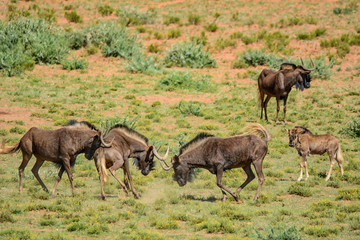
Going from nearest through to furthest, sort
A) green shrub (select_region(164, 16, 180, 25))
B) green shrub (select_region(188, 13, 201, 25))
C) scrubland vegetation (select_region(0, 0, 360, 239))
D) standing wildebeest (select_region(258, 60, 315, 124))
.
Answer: scrubland vegetation (select_region(0, 0, 360, 239)) < standing wildebeest (select_region(258, 60, 315, 124)) < green shrub (select_region(188, 13, 201, 25)) < green shrub (select_region(164, 16, 180, 25))

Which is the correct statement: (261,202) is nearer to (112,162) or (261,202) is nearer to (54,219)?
(112,162)

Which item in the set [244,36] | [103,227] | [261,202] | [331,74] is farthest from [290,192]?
[244,36]

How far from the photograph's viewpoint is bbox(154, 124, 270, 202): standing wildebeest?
38.9 ft

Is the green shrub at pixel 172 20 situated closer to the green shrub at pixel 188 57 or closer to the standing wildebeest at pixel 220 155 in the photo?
the green shrub at pixel 188 57

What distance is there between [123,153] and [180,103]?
10368mm

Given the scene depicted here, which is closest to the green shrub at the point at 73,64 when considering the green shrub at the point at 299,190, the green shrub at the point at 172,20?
the green shrub at the point at 172,20

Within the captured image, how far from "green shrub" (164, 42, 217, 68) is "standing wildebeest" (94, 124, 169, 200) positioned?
18.3 metres

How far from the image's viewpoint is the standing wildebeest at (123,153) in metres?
12.0

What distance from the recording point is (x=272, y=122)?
832 inches

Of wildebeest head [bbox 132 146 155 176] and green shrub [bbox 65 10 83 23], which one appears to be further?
green shrub [bbox 65 10 83 23]

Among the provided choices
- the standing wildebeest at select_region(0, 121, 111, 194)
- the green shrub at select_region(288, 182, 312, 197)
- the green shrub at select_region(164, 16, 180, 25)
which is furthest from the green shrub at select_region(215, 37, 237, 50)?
the standing wildebeest at select_region(0, 121, 111, 194)

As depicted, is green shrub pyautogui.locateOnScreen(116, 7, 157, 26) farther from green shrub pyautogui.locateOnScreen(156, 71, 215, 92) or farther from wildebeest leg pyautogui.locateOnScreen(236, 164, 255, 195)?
wildebeest leg pyautogui.locateOnScreen(236, 164, 255, 195)

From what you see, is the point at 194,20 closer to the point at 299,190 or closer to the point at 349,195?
the point at 299,190

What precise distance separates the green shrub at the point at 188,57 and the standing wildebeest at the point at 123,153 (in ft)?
60.2
